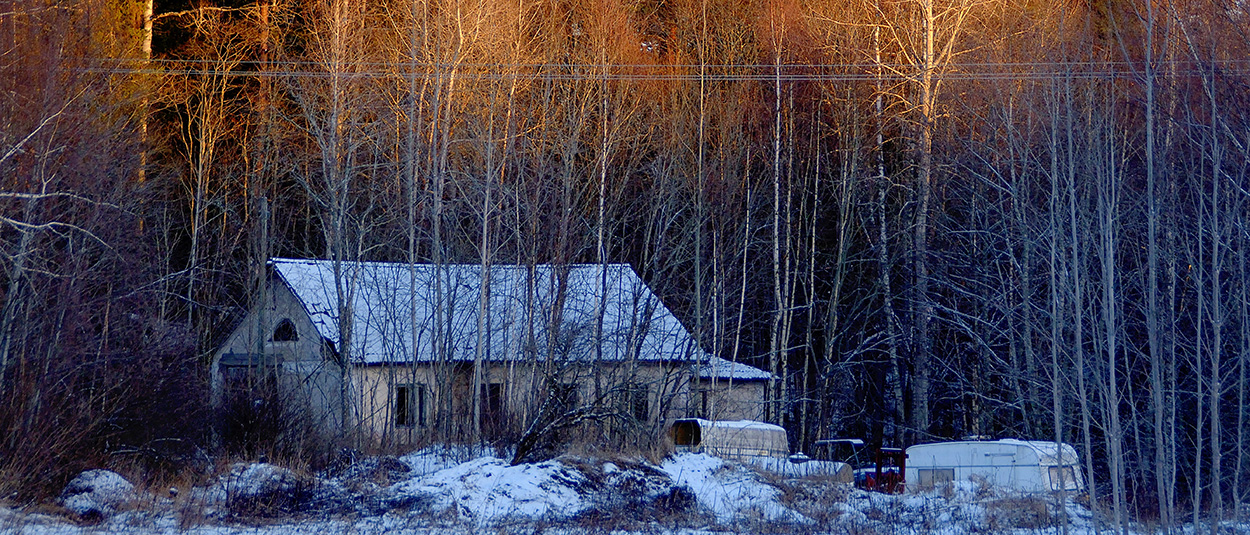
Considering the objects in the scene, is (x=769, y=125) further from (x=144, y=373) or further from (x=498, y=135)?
(x=144, y=373)

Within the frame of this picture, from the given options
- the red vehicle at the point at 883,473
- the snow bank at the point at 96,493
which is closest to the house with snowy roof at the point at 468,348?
the red vehicle at the point at 883,473

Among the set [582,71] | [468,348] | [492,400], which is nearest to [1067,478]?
[492,400]

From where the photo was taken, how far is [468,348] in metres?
25.8

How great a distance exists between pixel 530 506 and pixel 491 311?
43.0 feet

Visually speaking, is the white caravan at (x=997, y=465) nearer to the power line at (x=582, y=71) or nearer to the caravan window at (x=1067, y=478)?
the caravan window at (x=1067, y=478)

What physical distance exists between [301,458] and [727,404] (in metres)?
12.5

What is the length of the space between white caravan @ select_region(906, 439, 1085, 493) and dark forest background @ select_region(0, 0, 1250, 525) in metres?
1.13

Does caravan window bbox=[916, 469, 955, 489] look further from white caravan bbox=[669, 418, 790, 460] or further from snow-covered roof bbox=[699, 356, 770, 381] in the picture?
snow-covered roof bbox=[699, 356, 770, 381]

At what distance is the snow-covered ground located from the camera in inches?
490

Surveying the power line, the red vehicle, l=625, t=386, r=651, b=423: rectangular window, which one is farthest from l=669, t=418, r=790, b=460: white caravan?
the power line

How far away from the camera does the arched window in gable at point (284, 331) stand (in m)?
27.9

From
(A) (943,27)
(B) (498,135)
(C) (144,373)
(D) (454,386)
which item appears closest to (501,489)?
(C) (144,373)

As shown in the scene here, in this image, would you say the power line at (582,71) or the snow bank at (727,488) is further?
the power line at (582,71)

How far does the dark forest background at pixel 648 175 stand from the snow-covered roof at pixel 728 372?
0.73m
